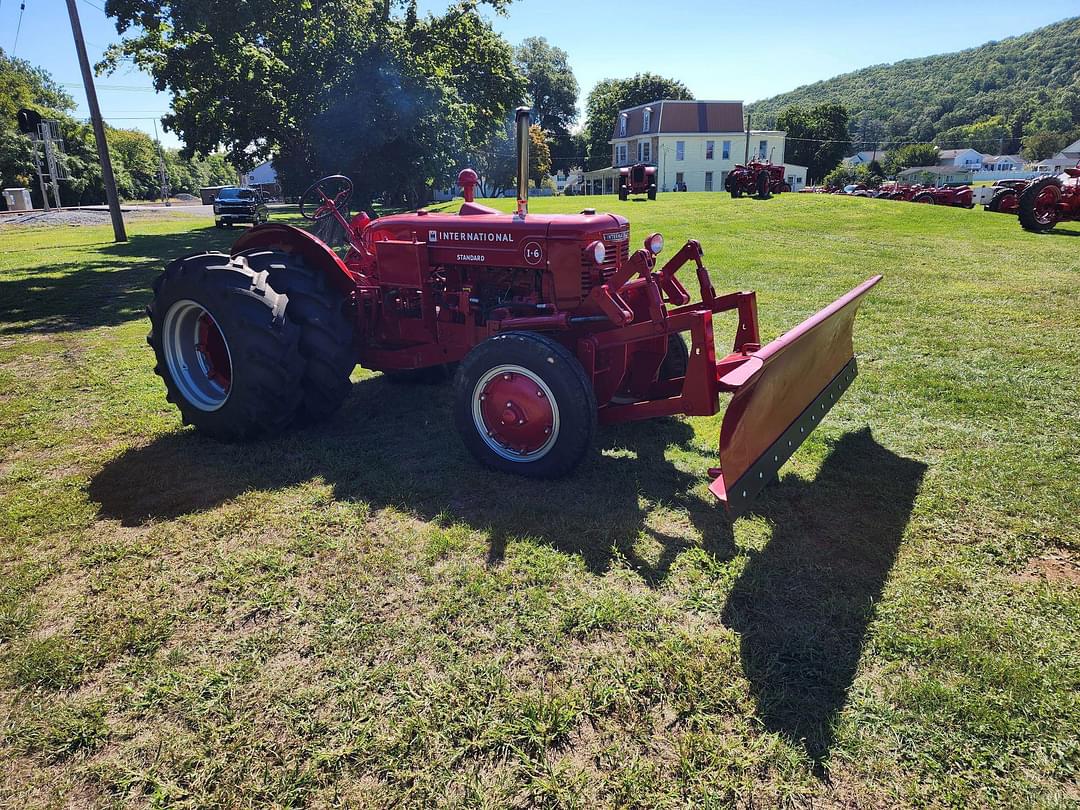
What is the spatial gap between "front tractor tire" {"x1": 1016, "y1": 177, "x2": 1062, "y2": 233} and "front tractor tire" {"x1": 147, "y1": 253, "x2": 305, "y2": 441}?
57.1 ft

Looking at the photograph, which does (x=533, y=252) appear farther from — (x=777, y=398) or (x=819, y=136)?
(x=819, y=136)

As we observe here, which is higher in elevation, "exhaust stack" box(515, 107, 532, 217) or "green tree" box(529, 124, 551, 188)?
"green tree" box(529, 124, 551, 188)

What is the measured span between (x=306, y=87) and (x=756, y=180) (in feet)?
59.5

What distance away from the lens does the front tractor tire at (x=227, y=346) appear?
4508mm

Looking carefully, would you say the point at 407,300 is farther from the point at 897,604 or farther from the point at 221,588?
the point at 897,604

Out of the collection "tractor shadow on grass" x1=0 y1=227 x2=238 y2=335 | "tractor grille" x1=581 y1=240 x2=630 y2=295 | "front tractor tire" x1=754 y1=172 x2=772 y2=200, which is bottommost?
"tractor shadow on grass" x1=0 y1=227 x2=238 y2=335

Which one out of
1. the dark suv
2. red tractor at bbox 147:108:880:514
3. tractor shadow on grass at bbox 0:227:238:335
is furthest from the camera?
the dark suv

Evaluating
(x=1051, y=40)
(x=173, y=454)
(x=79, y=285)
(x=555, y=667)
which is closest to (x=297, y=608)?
(x=555, y=667)

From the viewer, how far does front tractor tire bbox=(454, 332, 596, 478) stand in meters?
3.92

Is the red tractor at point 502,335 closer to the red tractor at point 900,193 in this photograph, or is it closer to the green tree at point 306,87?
the green tree at point 306,87

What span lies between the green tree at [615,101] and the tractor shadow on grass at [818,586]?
72390 mm

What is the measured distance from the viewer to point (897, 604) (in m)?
3.00

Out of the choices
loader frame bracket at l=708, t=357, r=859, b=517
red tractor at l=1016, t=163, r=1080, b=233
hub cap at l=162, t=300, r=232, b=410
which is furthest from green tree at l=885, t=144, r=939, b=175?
hub cap at l=162, t=300, r=232, b=410

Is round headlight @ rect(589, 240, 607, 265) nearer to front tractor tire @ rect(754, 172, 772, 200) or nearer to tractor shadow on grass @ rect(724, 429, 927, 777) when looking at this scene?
tractor shadow on grass @ rect(724, 429, 927, 777)
